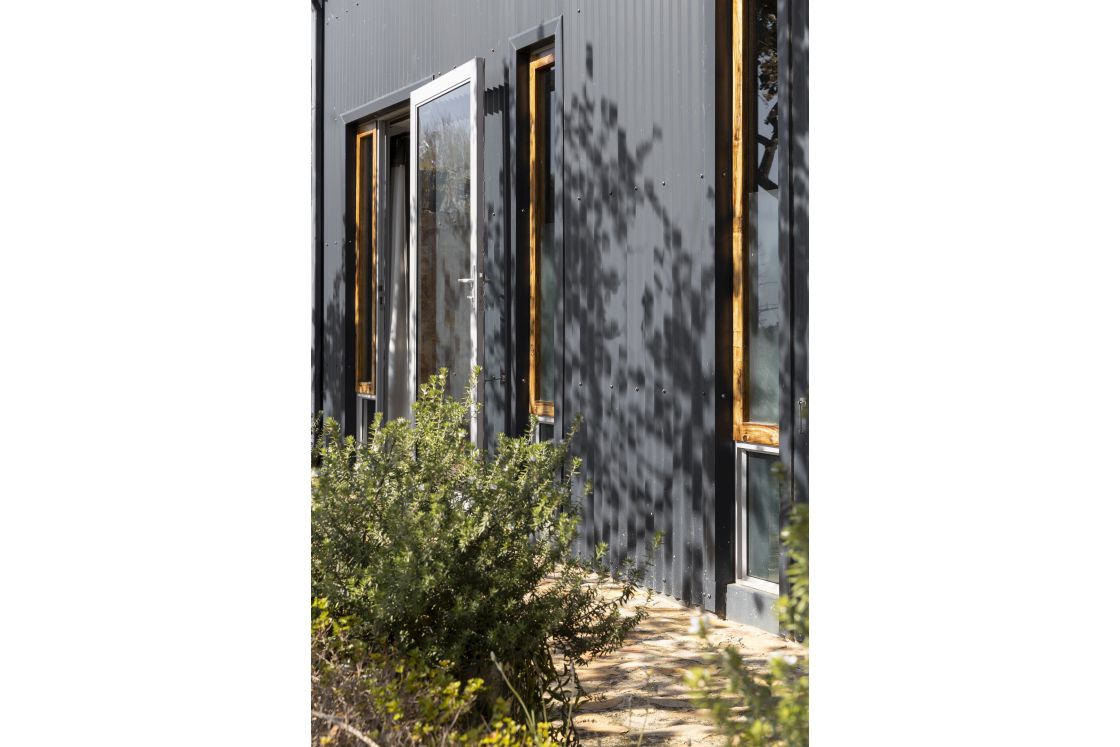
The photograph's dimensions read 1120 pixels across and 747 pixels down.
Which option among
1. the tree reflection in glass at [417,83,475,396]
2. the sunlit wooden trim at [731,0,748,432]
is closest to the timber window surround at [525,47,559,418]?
the tree reflection in glass at [417,83,475,396]

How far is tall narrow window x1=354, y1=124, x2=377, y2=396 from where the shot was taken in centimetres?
711

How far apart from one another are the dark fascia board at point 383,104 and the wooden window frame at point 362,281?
0.41 ft

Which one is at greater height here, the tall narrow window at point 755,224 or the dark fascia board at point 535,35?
the dark fascia board at point 535,35

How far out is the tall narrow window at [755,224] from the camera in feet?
12.4

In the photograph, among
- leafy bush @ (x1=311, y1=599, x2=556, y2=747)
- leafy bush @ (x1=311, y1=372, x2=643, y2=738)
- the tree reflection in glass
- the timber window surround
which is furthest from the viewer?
the tree reflection in glass

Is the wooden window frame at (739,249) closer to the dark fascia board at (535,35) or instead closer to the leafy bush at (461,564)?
the dark fascia board at (535,35)

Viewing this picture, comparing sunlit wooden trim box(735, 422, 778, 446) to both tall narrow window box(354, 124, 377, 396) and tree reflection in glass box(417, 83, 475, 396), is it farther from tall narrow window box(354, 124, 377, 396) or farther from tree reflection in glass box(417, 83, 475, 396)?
tall narrow window box(354, 124, 377, 396)

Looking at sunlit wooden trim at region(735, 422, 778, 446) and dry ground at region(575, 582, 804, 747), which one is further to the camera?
sunlit wooden trim at region(735, 422, 778, 446)

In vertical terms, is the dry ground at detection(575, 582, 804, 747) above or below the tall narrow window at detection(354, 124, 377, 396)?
below

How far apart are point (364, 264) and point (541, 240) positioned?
7.99ft

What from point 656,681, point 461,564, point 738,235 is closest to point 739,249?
point 738,235

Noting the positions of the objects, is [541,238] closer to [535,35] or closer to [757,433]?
[535,35]

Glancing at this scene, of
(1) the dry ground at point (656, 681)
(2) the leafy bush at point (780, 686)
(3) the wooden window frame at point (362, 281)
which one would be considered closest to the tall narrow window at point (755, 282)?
(1) the dry ground at point (656, 681)
